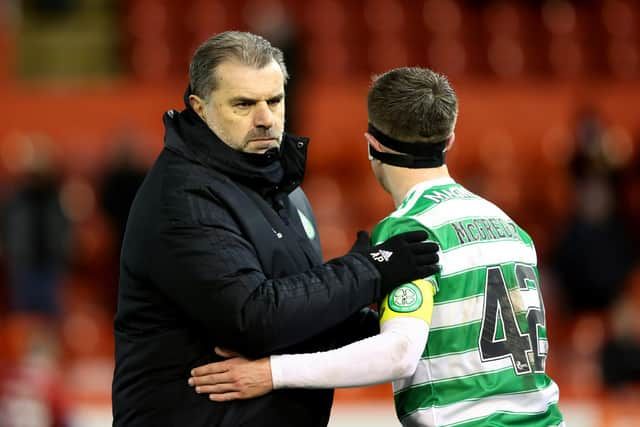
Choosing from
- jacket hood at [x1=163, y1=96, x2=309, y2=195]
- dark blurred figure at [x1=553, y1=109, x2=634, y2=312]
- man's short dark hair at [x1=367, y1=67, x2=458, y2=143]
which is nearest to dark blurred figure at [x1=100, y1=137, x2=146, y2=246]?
dark blurred figure at [x1=553, y1=109, x2=634, y2=312]

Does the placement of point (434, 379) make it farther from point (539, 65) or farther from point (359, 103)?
point (539, 65)

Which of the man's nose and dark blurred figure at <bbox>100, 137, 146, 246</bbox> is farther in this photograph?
dark blurred figure at <bbox>100, 137, 146, 246</bbox>

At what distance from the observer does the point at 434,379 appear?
10.7 ft

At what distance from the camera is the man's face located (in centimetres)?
334

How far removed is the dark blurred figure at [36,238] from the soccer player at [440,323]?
261 inches

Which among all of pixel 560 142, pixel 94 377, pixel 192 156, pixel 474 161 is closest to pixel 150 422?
pixel 192 156

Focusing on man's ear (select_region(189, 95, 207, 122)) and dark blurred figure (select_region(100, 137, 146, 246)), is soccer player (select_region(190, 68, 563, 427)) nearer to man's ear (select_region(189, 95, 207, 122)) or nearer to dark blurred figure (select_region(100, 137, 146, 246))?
man's ear (select_region(189, 95, 207, 122))

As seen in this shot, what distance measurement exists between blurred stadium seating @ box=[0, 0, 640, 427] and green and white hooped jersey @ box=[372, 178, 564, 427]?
4.98 metres

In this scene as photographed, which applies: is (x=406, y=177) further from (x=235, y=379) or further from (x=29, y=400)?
(x=29, y=400)

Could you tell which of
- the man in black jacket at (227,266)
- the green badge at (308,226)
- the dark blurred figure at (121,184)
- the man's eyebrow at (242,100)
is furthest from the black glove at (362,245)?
the dark blurred figure at (121,184)

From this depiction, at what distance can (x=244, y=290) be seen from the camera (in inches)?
124

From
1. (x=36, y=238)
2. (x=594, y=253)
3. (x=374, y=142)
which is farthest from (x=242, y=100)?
(x=594, y=253)

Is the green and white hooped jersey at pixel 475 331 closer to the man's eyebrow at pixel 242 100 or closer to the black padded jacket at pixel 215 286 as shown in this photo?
the black padded jacket at pixel 215 286

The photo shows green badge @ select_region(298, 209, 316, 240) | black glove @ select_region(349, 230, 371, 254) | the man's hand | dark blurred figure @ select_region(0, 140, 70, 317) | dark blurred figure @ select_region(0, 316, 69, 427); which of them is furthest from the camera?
dark blurred figure @ select_region(0, 140, 70, 317)
